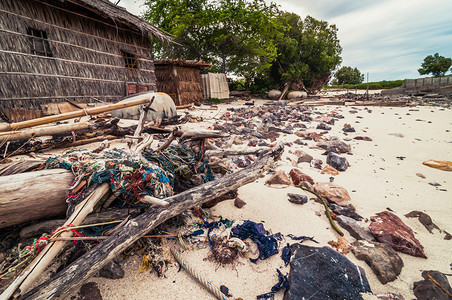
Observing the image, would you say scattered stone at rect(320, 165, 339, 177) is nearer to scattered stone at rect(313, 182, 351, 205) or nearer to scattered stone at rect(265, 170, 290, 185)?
scattered stone at rect(313, 182, 351, 205)

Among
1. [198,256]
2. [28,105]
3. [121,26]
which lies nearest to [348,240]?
[198,256]

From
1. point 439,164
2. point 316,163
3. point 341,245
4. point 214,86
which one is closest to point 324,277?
point 341,245

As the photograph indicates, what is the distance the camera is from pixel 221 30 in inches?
608

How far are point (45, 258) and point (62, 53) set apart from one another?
8446 mm

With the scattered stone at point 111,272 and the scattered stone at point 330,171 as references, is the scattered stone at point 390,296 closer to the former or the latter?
the scattered stone at point 111,272

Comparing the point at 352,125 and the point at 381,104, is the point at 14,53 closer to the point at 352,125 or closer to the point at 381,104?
the point at 352,125

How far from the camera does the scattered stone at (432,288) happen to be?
155cm

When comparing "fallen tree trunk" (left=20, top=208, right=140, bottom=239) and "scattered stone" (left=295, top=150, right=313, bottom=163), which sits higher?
"fallen tree trunk" (left=20, top=208, right=140, bottom=239)

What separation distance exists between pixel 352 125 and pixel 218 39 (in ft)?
40.0

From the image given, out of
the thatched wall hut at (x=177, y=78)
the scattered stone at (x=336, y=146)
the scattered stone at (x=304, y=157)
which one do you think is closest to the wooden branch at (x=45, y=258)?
the scattered stone at (x=304, y=157)

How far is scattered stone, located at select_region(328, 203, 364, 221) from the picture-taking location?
251cm

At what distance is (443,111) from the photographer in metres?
9.32

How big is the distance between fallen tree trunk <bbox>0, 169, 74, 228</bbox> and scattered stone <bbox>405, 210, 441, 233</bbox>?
3.99 meters

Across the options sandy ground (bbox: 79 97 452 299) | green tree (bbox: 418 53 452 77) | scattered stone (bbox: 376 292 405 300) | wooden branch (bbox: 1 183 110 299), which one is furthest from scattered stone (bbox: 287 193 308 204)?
green tree (bbox: 418 53 452 77)
